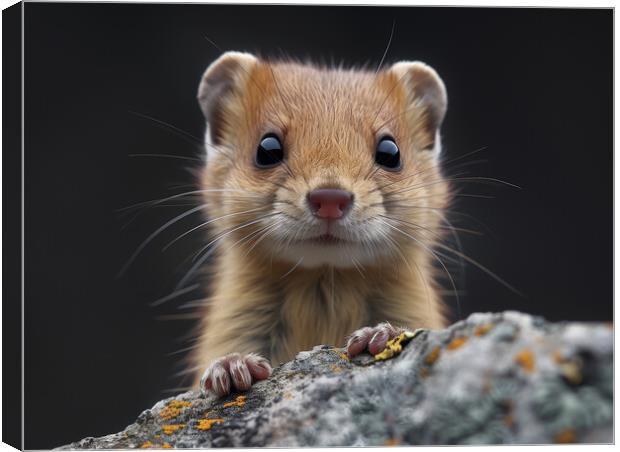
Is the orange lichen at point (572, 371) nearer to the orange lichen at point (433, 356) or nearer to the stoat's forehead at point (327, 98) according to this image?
the orange lichen at point (433, 356)

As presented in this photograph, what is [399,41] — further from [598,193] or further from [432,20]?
[598,193]

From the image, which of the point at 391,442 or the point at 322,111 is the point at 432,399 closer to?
the point at 391,442

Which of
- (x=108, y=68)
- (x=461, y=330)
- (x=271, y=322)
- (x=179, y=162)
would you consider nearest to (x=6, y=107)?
(x=108, y=68)

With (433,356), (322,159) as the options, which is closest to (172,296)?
(322,159)

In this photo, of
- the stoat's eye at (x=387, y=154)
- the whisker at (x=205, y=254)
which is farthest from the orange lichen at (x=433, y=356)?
the stoat's eye at (x=387, y=154)

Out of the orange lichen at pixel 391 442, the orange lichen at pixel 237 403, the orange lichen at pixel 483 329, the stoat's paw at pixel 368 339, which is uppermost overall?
the orange lichen at pixel 483 329

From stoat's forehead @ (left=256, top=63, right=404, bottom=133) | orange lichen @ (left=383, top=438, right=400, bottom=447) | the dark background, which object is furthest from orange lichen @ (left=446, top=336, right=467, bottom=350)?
the dark background
